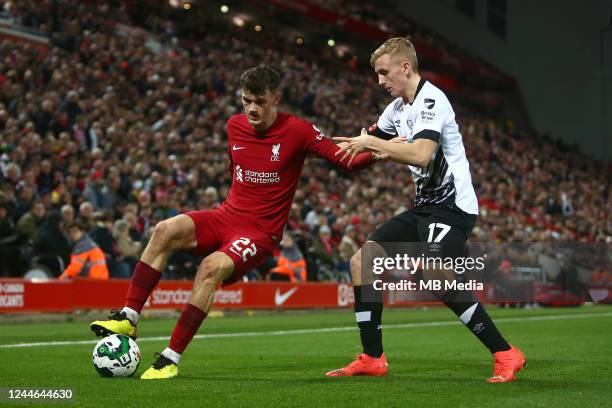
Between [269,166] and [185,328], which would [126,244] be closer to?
[269,166]

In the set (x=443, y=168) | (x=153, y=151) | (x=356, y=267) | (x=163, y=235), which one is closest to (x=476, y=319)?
(x=356, y=267)

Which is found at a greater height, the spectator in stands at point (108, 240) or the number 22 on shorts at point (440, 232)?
the number 22 on shorts at point (440, 232)

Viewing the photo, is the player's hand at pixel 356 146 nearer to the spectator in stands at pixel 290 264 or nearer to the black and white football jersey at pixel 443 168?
the black and white football jersey at pixel 443 168

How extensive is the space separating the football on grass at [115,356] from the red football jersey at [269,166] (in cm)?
130

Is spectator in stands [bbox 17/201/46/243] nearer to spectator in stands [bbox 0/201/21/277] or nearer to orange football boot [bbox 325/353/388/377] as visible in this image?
spectator in stands [bbox 0/201/21/277]

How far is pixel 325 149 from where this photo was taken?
7105 millimetres

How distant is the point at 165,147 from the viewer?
69.2 feet

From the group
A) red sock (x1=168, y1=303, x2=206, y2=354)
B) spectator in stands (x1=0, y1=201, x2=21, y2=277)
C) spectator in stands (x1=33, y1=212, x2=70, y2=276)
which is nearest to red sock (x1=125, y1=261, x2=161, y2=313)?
red sock (x1=168, y1=303, x2=206, y2=354)

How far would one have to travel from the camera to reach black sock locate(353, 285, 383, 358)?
23.8 ft

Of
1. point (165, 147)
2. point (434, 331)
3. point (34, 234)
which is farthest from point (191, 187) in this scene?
point (434, 331)

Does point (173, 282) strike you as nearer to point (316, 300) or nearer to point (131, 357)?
point (316, 300)

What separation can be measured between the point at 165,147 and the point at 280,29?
21.5 m

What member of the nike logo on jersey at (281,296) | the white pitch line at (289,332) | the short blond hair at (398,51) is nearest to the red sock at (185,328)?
the short blond hair at (398,51)

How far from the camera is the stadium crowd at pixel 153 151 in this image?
16.6 meters
